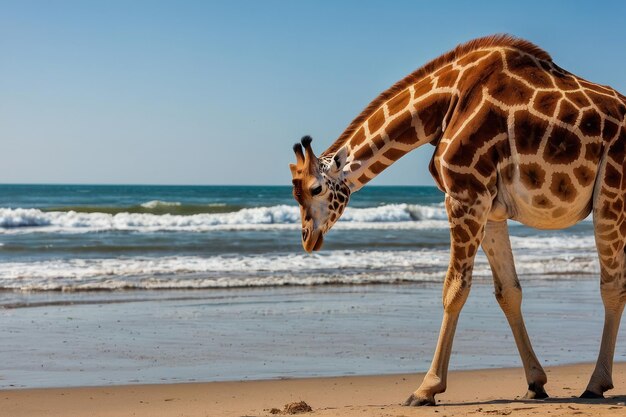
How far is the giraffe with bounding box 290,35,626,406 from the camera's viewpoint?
567cm

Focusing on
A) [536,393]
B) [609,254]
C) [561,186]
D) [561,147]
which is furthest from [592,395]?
[561,147]

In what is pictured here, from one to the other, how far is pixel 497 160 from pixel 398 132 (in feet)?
2.41

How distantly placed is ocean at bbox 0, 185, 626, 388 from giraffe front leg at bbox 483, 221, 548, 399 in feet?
5.61

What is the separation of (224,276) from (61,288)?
294 centimetres

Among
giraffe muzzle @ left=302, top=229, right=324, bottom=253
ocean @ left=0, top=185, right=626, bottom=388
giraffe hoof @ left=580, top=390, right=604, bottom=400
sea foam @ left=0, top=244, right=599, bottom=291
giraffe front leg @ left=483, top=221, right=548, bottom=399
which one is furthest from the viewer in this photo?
sea foam @ left=0, top=244, right=599, bottom=291

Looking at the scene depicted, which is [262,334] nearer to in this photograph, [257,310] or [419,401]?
[257,310]

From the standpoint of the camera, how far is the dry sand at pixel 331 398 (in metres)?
5.79

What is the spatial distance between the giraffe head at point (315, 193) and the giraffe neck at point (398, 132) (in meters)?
0.14

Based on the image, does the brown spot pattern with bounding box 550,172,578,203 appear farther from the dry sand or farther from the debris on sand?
the debris on sand

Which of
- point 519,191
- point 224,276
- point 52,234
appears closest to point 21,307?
point 224,276

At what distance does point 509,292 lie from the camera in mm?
6301

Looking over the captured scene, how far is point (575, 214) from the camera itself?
230 inches

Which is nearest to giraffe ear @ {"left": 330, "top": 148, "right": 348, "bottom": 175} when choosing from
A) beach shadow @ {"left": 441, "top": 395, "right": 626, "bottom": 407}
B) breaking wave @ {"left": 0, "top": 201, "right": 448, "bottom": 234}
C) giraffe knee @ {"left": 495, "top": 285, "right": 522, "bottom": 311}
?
giraffe knee @ {"left": 495, "top": 285, "right": 522, "bottom": 311}

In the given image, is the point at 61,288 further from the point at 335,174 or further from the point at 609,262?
the point at 609,262
